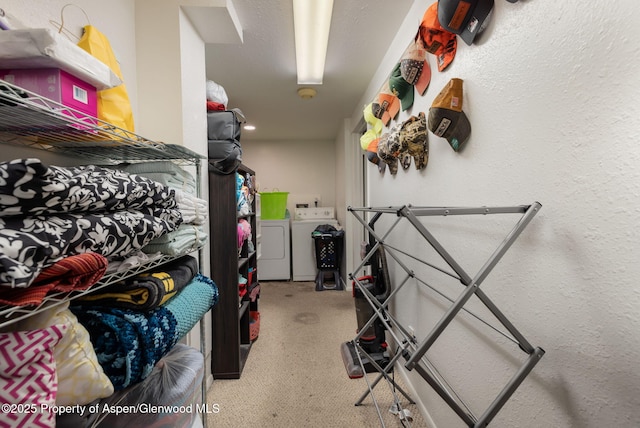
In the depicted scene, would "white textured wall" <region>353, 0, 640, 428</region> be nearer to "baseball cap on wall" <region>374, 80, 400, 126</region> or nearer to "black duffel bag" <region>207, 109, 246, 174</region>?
"baseball cap on wall" <region>374, 80, 400, 126</region>

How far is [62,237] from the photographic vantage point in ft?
1.79

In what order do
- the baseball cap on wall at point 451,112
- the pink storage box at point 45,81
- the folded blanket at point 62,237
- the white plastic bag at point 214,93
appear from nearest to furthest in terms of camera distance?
the folded blanket at point 62,237
the pink storage box at point 45,81
the baseball cap on wall at point 451,112
the white plastic bag at point 214,93

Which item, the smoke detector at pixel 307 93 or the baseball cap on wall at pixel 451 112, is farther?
the smoke detector at pixel 307 93

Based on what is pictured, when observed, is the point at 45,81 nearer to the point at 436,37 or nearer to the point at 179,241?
the point at 179,241

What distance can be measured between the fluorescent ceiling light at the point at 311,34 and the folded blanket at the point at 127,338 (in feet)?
5.17

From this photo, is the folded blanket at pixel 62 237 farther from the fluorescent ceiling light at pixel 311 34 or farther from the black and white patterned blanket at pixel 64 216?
the fluorescent ceiling light at pixel 311 34

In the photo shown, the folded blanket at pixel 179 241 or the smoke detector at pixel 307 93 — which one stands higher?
the smoke detector at pixel 307 93

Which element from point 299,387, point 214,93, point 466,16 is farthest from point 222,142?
point 299,387

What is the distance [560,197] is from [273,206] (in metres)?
3.72

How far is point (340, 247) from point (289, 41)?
8.91ft

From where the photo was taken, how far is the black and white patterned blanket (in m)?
0.47

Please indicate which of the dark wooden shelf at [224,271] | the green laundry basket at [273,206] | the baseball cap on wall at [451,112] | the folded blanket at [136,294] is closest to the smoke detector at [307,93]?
the dark wooden shelf at [224,271]

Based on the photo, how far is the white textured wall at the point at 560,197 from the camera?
0.56 metres

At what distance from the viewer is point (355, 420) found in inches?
58.8
